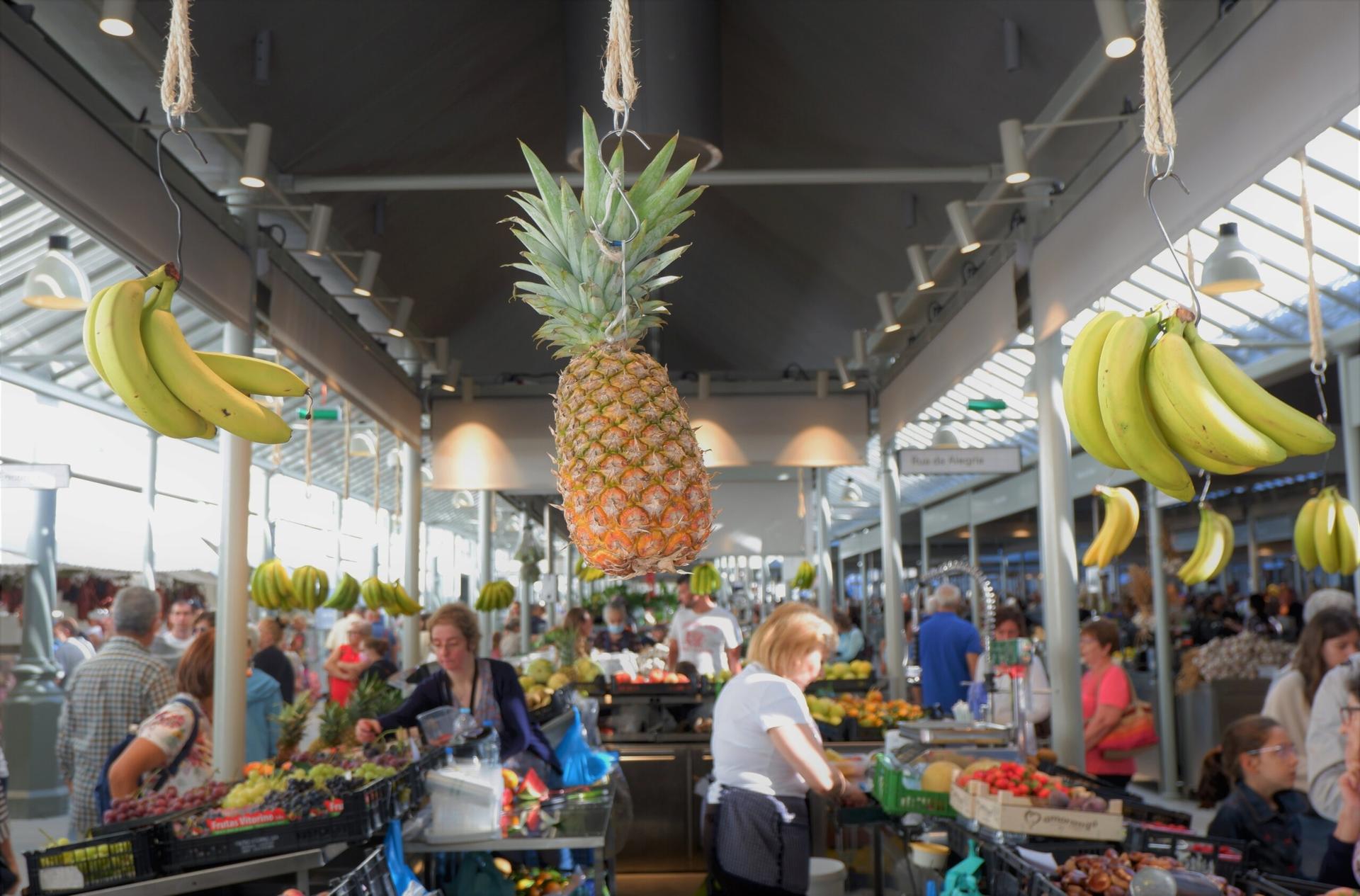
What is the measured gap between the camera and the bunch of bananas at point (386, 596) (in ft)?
33.4

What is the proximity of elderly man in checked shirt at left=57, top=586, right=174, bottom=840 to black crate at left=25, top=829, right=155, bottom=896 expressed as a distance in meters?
2.05

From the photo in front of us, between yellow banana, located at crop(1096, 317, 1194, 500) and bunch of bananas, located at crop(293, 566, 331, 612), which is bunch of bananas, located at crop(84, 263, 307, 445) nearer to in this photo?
yellow banana, located at crop(1096, 317, 1194, 500)

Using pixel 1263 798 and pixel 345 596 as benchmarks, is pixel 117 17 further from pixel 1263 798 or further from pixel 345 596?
pixel 345 596

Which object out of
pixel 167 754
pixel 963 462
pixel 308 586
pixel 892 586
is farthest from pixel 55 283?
pixel 892 586

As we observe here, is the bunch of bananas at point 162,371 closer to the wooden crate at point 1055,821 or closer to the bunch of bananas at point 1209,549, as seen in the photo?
the wooden crate at point 1055,821

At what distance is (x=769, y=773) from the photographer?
4.20 m

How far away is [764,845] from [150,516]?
10.00 m

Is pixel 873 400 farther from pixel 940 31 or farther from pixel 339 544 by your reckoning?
pixel 339 544

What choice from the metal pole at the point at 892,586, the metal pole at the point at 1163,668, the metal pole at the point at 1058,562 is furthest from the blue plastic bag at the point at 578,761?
the metal pole at the point at 892,586

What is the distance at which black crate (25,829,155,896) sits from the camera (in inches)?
120

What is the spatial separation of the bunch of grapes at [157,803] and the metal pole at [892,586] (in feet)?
28.1

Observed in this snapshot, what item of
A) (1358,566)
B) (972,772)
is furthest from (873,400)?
(972,772)

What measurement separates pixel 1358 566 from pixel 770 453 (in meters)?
6.68

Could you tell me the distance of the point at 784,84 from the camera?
28.2 feet
